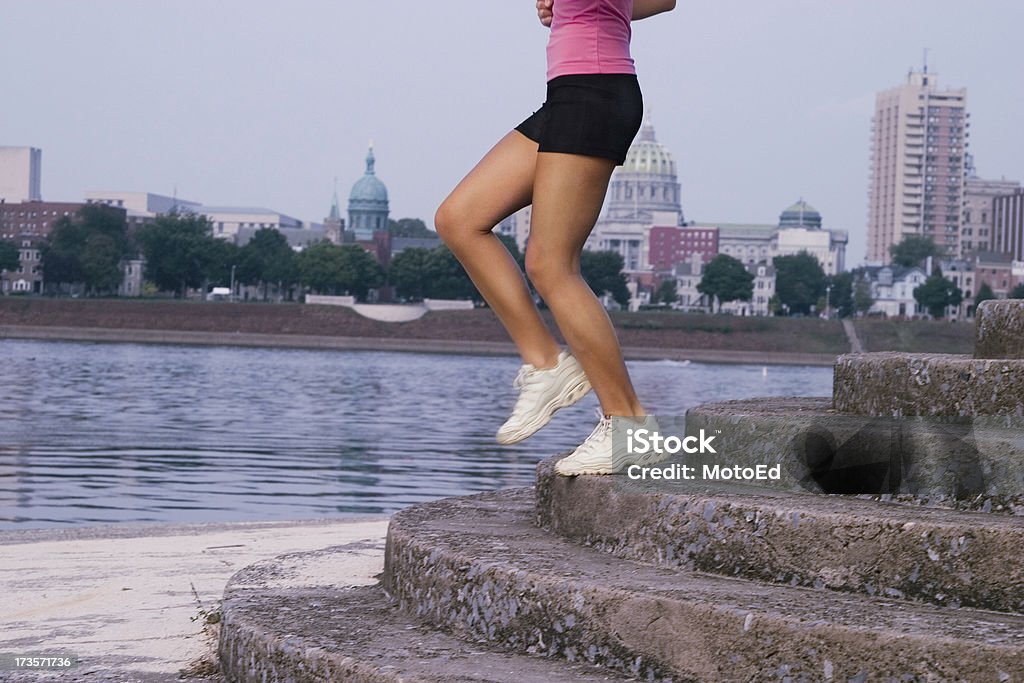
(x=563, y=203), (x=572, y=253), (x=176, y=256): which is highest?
(x=176, y=256)

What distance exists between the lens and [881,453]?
11.0 ft

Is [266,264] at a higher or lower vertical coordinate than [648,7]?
higher

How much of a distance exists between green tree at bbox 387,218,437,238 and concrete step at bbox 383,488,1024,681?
6623 inches

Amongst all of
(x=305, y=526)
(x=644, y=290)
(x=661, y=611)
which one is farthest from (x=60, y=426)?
(x=644, y=290)

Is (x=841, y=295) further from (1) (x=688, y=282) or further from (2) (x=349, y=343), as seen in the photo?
(2) (x=349, y=343)

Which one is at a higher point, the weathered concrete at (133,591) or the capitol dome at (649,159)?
the capitol dome at (649,159)

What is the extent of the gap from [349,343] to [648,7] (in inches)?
3370

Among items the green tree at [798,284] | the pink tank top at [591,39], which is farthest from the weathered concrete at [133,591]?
the green tree at [798,284]

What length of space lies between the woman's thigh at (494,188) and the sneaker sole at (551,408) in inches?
17.0

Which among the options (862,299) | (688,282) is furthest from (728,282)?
(688,282)

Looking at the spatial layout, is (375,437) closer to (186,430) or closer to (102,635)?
(186,430)

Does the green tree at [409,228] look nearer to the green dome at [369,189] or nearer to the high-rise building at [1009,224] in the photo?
the green dome at [369,189]

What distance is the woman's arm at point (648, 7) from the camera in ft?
11.5

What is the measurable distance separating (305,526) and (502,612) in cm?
446
